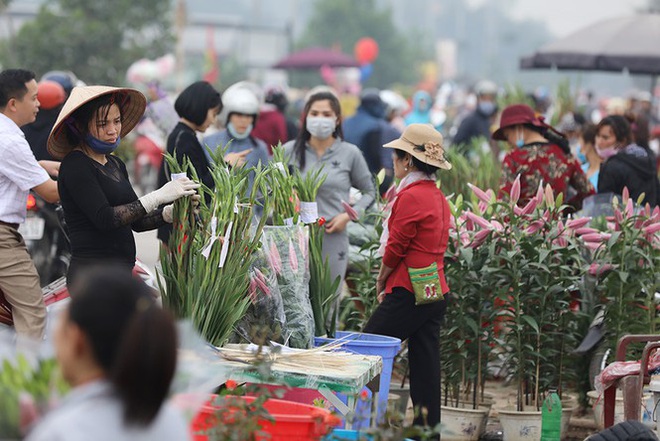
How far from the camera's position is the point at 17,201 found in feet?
19.2

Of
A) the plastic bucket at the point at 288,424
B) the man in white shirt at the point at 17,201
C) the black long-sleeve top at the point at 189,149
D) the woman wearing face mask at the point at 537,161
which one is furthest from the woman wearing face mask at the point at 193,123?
the plastic bucket at the point at 288,424

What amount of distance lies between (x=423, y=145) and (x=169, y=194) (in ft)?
5.04

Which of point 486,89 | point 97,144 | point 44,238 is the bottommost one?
point 44,238

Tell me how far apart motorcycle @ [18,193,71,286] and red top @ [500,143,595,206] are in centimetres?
344

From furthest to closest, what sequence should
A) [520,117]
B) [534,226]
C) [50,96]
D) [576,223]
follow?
1. [50,96]
2. [520,117]
3. [576,223]
4. [534,226]

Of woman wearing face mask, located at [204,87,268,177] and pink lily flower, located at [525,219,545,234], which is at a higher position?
woman wearing face mask, located at [204,87,268,177]

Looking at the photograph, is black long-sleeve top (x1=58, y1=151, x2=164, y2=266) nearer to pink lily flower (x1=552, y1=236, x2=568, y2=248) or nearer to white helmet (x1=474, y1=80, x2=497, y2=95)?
pink lily flower (x1=552, y1=236, x2=568, y2=248)

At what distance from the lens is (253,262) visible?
562cm

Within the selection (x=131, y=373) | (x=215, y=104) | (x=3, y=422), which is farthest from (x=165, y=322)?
(x=215, y=104)

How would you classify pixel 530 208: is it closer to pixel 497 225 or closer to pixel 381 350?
pixel 497 225

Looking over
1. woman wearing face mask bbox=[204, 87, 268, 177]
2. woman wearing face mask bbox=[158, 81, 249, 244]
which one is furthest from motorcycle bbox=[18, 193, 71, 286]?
woman wearing face mask bbox=[158, 81, 249, 244]

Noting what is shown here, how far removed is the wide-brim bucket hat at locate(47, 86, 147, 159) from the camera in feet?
17.3

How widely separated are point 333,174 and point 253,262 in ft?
7.06

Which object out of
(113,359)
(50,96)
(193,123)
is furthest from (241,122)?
(113,359)
